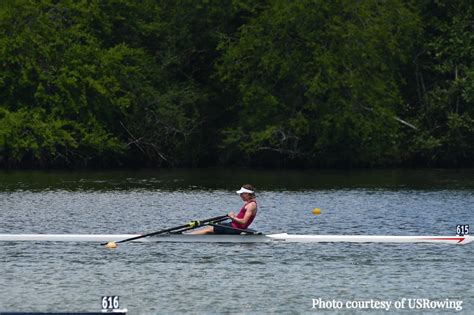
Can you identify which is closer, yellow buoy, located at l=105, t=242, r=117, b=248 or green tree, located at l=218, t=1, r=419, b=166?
yellow buoy, located at l=105, t=242, r=117, b=248

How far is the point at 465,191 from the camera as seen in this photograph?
54.2 metres

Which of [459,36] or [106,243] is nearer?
[106,243]

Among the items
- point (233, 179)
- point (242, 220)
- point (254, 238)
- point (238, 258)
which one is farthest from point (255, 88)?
point (238, 258)

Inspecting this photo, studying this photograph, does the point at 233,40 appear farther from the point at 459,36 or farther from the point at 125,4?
the point at 459,36

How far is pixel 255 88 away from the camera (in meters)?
70.6

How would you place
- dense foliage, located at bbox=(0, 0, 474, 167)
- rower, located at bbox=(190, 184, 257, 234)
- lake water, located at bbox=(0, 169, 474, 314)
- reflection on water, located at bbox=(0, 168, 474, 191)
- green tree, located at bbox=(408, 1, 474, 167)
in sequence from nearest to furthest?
lake water, located at bbox=(0, 169, 474, 314), rower, located at bbox=(190, 184, 257, 234), reflection on water, located at bbox=(0, 168, 474, 191), dense foliage, located at bbox=(0, 0, 474, 167), green tree, located at bbox=(408, 1, 474, 167)

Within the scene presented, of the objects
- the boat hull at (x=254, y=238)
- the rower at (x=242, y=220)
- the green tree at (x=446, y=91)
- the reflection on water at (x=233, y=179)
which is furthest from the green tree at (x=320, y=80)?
the rower at (x=242, y=220)

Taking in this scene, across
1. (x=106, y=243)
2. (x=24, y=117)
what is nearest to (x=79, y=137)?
(x=24, y=117)

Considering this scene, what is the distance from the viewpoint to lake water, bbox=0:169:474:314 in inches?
1053

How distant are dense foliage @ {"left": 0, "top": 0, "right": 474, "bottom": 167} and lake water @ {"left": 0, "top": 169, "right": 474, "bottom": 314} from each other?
1436cm

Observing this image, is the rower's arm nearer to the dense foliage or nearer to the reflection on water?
the reflection on water

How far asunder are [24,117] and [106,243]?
3551 cm

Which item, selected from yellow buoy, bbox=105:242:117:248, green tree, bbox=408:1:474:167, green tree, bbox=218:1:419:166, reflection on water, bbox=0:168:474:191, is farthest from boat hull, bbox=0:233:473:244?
green tree, bbox=408:1:474:167

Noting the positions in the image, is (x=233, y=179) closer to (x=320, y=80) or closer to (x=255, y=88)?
(x=255, y=88)
